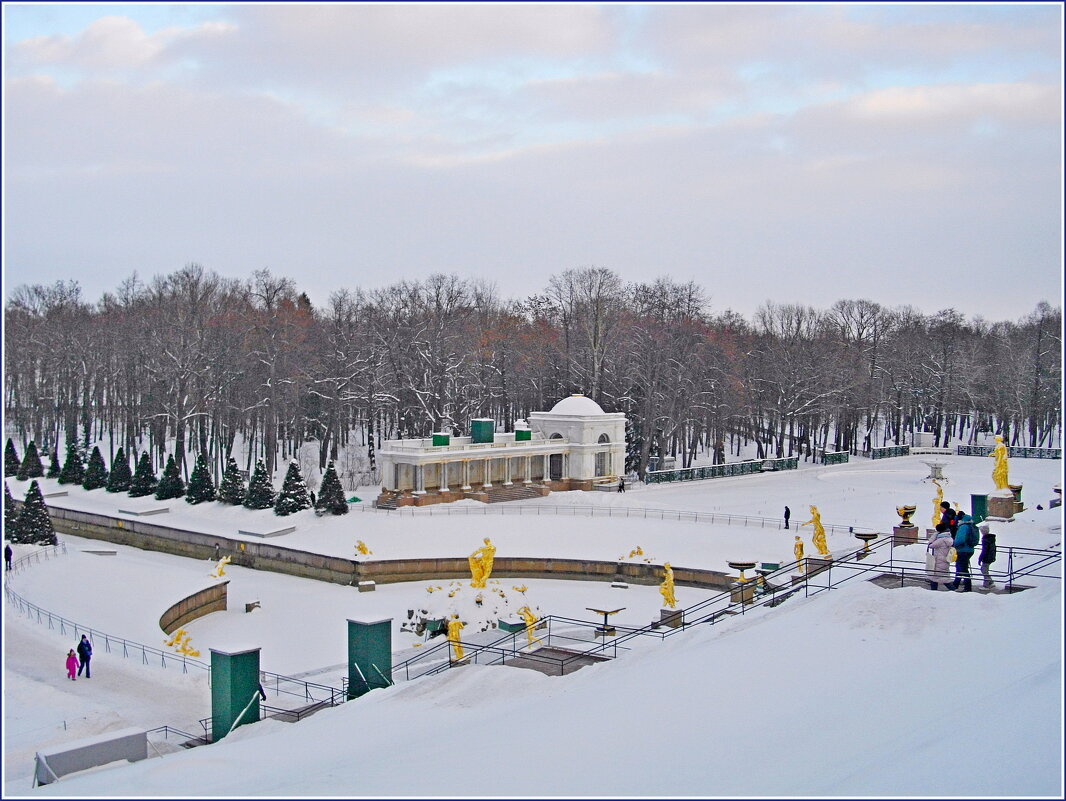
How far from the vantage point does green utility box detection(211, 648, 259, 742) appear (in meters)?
16.9

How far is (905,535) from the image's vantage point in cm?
2559

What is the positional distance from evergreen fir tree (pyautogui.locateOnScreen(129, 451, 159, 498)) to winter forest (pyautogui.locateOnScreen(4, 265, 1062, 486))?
434 cm

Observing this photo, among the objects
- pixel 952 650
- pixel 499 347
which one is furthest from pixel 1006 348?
pixel 952 650

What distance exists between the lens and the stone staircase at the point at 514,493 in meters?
44.7

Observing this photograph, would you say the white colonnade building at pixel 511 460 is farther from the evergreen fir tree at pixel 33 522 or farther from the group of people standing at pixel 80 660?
the group of people standing at pixel 80 660

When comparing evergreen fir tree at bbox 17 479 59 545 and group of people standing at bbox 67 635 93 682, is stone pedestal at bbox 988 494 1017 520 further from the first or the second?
evergreen fir tree at bbox 17 479 59 545

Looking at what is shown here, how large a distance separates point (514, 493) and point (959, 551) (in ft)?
99.7

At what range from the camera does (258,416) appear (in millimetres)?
59594

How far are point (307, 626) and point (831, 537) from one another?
18.5m

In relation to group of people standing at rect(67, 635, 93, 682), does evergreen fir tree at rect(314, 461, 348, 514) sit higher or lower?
higher

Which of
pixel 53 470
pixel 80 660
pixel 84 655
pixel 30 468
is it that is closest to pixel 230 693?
pixel 84 655

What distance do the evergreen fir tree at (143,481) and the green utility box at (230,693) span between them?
1198 inches

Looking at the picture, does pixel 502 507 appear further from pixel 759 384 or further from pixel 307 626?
pixel 759 384

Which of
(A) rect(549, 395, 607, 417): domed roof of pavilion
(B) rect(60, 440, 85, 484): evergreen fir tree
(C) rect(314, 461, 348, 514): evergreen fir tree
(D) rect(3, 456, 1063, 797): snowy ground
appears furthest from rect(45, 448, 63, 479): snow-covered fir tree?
(D) rect(3, 456, 1063, 797): snowy ground
